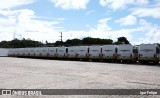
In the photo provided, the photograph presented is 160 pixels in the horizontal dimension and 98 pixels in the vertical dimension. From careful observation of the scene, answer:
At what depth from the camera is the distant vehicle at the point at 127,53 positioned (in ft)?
135

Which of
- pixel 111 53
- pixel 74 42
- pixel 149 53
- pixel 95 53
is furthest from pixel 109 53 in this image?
pixel 74 42

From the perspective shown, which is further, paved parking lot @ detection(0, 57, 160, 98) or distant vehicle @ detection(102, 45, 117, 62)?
distant vehicle @ detection(102, 45, 117, 62)

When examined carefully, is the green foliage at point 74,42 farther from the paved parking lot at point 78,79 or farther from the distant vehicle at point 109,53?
the paved parking lot at point 78,79

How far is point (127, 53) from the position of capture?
137ft

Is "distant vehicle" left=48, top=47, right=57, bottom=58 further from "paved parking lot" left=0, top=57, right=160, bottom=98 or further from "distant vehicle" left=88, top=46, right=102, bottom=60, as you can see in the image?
"paved parking lot" left=0, top=57, right=160, bottom=98

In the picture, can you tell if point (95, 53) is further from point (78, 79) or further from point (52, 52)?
point (78, 79)

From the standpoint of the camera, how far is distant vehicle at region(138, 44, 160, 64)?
3753 centimetres

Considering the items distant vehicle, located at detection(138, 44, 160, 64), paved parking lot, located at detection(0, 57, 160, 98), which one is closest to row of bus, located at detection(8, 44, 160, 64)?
distant vehicle, located at detection(138, 44, 160, 64)

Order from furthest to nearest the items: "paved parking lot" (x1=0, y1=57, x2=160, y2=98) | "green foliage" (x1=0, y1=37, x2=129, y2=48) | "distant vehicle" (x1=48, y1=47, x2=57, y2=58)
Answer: "green foliage" (x1=0, y1=37, x2=129, y2=48) → "distant vehicle" (x1=48, y1=47, x2=57, y2=58) → "paved parking lot" (x1=0, y1=57, x2=160, y2=98)

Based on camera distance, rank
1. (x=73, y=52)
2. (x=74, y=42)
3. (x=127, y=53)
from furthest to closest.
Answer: (x=74, y=42)
(x=73, y=52)
(x=127, y=53)

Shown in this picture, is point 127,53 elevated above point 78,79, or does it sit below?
above

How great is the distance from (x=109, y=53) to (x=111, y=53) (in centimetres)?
49

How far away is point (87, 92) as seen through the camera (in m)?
11.8

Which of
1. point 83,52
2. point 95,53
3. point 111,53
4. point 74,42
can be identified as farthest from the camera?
point 74,42
